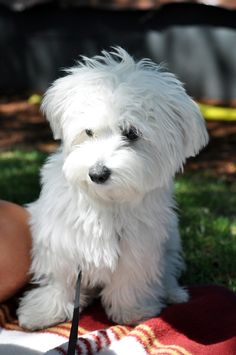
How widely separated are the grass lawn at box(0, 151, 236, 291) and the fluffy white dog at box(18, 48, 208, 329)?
1.44 feet

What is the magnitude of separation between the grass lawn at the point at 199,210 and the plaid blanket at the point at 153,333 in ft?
1.41

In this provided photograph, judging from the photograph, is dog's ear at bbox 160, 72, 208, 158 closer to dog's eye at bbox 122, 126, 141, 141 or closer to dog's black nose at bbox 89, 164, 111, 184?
dog's eye at bbox 122, 126, 141, 141

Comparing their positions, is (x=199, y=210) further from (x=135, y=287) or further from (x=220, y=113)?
(x=220, y=113)

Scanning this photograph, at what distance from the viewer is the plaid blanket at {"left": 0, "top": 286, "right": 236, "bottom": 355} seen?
9.80ft

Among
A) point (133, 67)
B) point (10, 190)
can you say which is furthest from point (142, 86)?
point (10, 190)

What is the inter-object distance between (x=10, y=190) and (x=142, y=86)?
Result: 2.49 m

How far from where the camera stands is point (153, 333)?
311 cm

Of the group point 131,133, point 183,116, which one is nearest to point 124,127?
point 131,133

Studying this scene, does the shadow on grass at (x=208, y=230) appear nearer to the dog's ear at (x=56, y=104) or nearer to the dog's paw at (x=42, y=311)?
the dog's paw at (x=42, y=311)

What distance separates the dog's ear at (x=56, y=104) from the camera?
2924 millimetres

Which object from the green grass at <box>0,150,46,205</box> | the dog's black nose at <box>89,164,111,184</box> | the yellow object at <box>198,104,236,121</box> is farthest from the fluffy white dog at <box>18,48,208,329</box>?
the yellow object at <box>198,104,236,121</box>

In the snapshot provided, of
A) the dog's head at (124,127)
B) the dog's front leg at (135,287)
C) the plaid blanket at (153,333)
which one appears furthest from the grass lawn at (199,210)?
the dog's head at (124,127)

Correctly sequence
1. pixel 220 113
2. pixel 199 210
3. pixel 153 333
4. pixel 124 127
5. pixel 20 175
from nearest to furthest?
pixel 124 127 < pixel 153 333 < pixel 199 210 < pixel 20 175 < pixel 220 113

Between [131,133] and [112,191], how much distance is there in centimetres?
28
